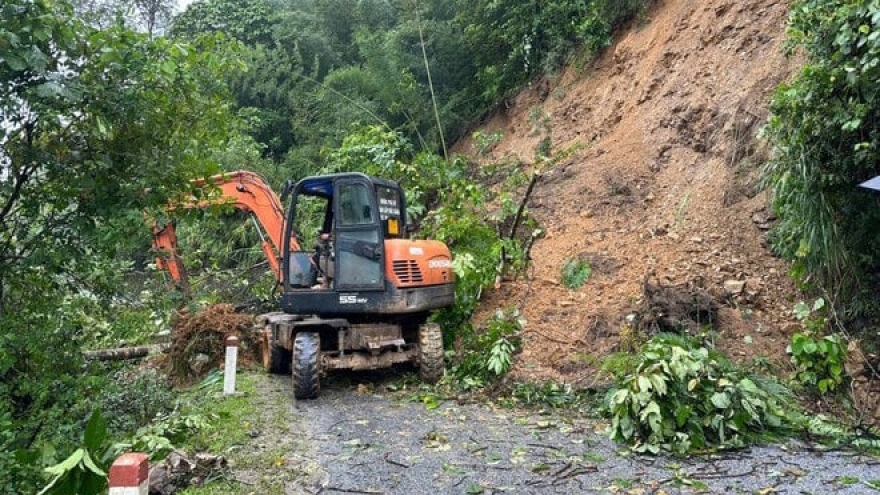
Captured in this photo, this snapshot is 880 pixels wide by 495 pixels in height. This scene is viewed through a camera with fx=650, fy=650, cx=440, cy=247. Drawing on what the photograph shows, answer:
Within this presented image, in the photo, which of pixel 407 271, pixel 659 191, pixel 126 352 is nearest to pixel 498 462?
pixel 407 271

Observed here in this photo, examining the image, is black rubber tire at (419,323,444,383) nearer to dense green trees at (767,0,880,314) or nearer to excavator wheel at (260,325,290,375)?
excavator wheel at (260,325,290,375)

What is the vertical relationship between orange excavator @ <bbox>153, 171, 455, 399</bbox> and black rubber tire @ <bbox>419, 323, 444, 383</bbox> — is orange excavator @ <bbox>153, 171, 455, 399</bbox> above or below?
above

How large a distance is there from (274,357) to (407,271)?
7.37 feet

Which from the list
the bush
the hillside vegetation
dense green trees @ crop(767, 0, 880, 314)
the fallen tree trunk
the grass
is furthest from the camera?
the fallen tree trunk

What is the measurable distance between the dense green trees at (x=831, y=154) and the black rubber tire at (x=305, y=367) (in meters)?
4.95

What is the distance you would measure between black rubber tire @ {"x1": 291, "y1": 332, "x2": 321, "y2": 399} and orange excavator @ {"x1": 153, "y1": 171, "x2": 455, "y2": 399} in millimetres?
10

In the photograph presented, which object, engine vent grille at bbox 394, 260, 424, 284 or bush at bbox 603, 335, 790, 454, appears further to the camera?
engine vent grille at bbox 394, 260, 424, 284

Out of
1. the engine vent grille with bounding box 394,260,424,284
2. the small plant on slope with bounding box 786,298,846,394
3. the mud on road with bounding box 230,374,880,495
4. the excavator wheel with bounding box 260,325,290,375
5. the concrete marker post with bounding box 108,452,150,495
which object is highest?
the engine vent grille with bounding box 394,260,424,284

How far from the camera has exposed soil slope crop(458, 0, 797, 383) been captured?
7.30 m

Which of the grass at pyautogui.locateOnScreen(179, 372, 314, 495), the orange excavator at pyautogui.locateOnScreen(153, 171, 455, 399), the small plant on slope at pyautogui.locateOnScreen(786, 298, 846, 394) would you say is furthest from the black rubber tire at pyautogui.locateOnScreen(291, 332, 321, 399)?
the small plant on slope at pyautogui.locateOnScreen(786, 298, 846, 394)

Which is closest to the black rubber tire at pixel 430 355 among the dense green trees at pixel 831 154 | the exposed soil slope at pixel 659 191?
the exposed soil slope at pixel 659 191

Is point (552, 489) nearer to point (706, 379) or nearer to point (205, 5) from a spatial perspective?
point (706, 379)

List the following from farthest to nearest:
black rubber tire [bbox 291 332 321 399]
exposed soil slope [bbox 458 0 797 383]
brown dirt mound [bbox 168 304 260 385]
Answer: brown dirt mound [bbox 168 304 260 385], exposed soil slope [bbox 458 0 797 383], black rubber tire [bbox 291 332 321 399]

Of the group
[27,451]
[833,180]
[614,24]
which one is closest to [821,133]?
[833,180]
